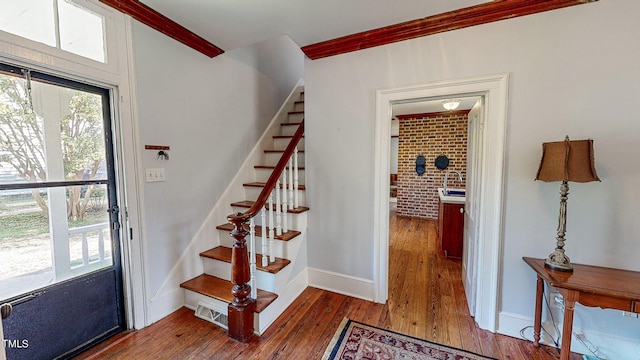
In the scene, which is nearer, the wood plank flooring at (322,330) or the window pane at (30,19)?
the window pane at (30,19)

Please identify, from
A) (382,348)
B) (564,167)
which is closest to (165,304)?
(382,348)

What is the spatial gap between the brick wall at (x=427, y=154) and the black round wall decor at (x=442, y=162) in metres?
0.07

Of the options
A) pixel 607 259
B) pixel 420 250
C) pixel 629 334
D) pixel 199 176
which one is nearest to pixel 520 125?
pixel 607 259

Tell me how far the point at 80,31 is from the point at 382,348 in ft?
9.64

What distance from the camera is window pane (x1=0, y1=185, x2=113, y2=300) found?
1.42 m

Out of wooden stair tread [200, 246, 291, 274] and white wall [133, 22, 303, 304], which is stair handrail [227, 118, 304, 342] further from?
white wall [133, 22, 303, 304]

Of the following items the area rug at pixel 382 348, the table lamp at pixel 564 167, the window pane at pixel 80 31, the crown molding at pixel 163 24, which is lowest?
the area rug at pixel 382 348

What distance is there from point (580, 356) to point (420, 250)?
208 centimetres

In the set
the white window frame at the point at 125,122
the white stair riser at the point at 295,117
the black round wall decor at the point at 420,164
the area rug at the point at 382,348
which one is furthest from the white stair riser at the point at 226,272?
the black round wall decor at the point at 420,164

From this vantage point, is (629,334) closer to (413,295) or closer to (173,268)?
(413,295)

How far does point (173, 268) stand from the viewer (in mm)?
2219

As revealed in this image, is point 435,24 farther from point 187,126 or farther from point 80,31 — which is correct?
point 80,31

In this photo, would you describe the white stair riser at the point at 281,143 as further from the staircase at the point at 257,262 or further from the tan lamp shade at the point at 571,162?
the tan lamp shade at the point at 571,162

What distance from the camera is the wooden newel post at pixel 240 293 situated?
185 centimetres
